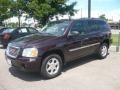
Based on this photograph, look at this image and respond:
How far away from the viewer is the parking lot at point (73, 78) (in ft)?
19.9

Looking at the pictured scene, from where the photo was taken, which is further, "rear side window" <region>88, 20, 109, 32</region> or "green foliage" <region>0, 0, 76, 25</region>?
"green foliage" <region>0, 0, 76, 25</region>

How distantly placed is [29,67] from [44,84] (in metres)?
0.65

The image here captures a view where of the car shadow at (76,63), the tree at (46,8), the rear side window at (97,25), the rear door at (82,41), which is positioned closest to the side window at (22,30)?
the car shadow at (76,63)

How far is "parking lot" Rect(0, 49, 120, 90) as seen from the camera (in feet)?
19.9

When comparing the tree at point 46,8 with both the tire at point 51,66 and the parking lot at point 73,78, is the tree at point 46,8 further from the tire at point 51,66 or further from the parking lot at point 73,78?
the tire at point 51,66

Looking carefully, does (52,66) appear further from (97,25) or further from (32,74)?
(97,25)

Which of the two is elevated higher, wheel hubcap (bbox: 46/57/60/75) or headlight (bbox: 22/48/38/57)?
headlight (bbox: 22/48/38/57)

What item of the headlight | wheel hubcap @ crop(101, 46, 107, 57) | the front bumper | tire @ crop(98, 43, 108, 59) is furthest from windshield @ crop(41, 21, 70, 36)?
wheel hubcap @ crop(101, 46, 107, 57)

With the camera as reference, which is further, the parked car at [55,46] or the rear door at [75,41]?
the rear door at [75,41]

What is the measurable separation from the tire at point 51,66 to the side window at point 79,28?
1092 mm

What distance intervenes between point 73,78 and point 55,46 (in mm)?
1114

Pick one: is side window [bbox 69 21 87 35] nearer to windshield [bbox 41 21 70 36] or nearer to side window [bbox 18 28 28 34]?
windshield [bbox 41 21 70 36]

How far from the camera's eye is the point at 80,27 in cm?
805

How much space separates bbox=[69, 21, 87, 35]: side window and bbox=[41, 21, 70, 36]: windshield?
0.26 meters
